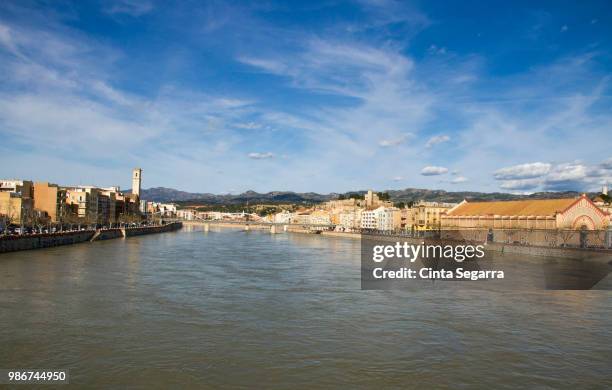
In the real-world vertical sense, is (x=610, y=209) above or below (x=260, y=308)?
above

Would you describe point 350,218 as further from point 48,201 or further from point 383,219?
point 48,201

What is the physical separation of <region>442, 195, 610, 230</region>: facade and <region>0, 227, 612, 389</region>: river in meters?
38.5

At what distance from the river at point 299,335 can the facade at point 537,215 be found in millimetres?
38456

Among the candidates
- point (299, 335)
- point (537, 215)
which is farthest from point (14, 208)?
point (537, 215)

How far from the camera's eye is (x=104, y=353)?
12.4 meters

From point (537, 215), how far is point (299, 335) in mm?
55695

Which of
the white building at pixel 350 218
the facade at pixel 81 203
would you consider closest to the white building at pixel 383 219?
the white building at pixel 350 218

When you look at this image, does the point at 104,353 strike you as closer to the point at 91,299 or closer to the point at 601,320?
the point at 91,299

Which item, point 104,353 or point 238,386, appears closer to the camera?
point 238,386

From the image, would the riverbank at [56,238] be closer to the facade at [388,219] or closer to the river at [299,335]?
the river at [299,335]

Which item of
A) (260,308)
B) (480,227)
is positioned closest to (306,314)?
(260,308)

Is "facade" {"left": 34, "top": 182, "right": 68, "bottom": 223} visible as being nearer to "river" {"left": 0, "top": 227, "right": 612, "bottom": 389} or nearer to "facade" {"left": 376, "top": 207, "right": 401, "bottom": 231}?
"river" {"left": 0, "top": 227, "right": 612, "bottom": 389}

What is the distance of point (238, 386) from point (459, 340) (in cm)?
670

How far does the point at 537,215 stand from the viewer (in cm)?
6303
